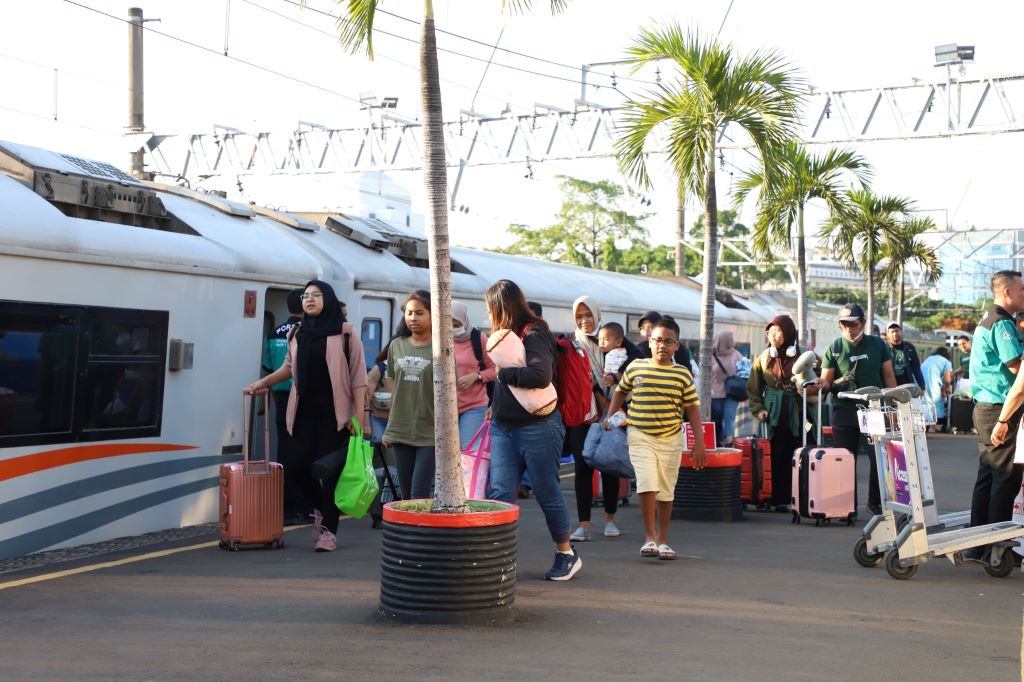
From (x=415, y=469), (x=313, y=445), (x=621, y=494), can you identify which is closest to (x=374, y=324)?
(x=621, y=494)

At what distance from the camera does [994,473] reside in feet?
27.1

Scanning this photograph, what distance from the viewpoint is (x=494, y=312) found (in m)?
7.47

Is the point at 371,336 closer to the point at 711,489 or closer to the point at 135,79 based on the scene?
the point at 711,489

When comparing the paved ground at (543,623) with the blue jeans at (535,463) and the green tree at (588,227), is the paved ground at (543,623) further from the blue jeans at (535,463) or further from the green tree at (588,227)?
the green tree at (588,227)

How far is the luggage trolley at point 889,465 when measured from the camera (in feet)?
25.3

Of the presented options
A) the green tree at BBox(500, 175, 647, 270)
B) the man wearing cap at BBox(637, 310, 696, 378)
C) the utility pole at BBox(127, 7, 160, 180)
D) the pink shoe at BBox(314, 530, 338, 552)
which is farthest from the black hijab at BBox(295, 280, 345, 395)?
the green tree at BBox(500, 175, 647, 270)

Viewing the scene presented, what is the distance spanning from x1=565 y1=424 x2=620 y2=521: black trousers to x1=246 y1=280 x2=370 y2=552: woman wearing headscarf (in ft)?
5.48

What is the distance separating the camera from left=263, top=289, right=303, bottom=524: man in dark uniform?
32.5ft

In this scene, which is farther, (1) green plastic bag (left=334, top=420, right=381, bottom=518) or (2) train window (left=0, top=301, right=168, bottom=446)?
(1) green plastic bag (left=334, top=420, right=381, bottom=518)

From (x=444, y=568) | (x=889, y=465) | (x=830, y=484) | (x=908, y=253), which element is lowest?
(x=444, y=568)

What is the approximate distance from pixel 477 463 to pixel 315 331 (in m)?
1.60

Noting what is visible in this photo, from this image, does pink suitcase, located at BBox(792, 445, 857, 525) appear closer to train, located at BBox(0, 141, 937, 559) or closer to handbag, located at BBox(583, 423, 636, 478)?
handbag, located at BBox(583, 423, 636, 478)

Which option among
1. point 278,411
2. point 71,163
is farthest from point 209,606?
point 71,163

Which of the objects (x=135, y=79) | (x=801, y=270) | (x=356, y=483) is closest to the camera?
(x=356, y=483)
